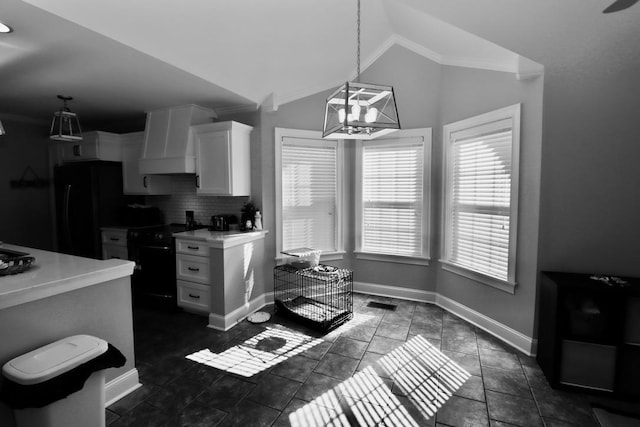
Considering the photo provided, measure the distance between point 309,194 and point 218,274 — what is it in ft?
5.06

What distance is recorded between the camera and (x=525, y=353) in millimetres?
2596

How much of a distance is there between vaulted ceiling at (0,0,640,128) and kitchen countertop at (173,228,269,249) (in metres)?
1.56

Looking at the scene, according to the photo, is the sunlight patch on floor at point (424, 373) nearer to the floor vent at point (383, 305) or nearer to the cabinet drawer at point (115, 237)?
the floor vent at point (383, 305)

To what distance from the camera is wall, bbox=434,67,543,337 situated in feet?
8.32

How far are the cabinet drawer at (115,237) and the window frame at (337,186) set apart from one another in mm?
1977

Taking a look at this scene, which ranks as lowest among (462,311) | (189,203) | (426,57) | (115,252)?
(462,311)

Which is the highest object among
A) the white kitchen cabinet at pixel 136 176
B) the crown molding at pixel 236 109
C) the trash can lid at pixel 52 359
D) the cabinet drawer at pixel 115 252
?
the crown molding at pixel 236 109

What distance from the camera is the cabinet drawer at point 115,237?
150 inches

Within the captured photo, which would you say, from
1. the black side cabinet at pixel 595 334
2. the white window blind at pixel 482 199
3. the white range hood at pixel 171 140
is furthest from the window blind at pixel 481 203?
the white range hood at pixel 171 140

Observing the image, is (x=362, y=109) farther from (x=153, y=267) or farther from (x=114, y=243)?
(x=114, y=243)

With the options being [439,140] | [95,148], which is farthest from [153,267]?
[439,140]

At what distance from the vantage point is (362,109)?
2.07m

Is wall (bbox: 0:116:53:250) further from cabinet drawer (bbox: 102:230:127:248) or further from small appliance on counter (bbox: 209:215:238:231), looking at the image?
small appliance on counter (bbox: 209:215:238:231)

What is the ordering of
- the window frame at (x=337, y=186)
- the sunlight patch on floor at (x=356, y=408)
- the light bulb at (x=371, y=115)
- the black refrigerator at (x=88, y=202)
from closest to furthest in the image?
1. the sunlight patch on floor at (x=356, y=408)
2. the light bulb at (x=371, y=115)
3. the window frame at (x=337, y=186)
4. the black refrigerator at (x=88, y=202)
